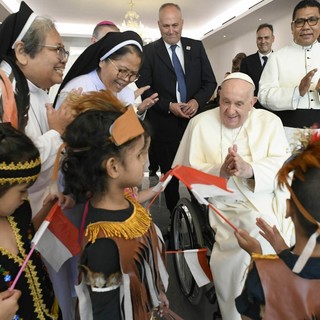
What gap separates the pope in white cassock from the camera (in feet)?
6.61

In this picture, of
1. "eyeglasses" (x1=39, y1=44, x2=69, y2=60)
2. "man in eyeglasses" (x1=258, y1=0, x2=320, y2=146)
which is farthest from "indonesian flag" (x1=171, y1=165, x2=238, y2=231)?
"man in eyeglasses" (x1=258, y1=0, x2=320, y2=146)

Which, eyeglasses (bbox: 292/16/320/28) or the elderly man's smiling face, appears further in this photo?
eyeglasses (bbox: 292/16/320/28)

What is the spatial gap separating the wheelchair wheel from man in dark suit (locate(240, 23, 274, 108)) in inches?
87.0

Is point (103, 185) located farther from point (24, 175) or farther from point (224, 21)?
point (224, 21)

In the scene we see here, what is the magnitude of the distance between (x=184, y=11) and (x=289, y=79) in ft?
26.9

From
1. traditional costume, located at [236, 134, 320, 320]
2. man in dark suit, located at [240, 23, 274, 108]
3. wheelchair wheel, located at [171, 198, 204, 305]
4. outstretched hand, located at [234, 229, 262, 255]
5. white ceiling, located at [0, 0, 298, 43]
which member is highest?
white ceiling, located at [0, 0, 298, 43]

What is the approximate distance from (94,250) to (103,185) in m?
0.24

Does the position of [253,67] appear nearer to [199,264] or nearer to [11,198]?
[199,264]

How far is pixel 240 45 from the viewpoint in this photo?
12.0 m

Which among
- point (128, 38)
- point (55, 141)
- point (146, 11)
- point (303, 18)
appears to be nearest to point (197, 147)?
point (128, 38)

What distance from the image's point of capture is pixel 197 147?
8.44ft

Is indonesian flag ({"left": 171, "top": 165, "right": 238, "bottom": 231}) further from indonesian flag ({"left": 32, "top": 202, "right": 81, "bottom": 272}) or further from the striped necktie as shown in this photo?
the striped necktie

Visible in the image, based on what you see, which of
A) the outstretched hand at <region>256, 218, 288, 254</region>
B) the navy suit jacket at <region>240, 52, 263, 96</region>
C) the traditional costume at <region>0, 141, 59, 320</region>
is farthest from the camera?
the navy suit jacket at <region>240, 52, 263, 96</region>

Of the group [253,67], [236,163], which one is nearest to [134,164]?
[236,163]
